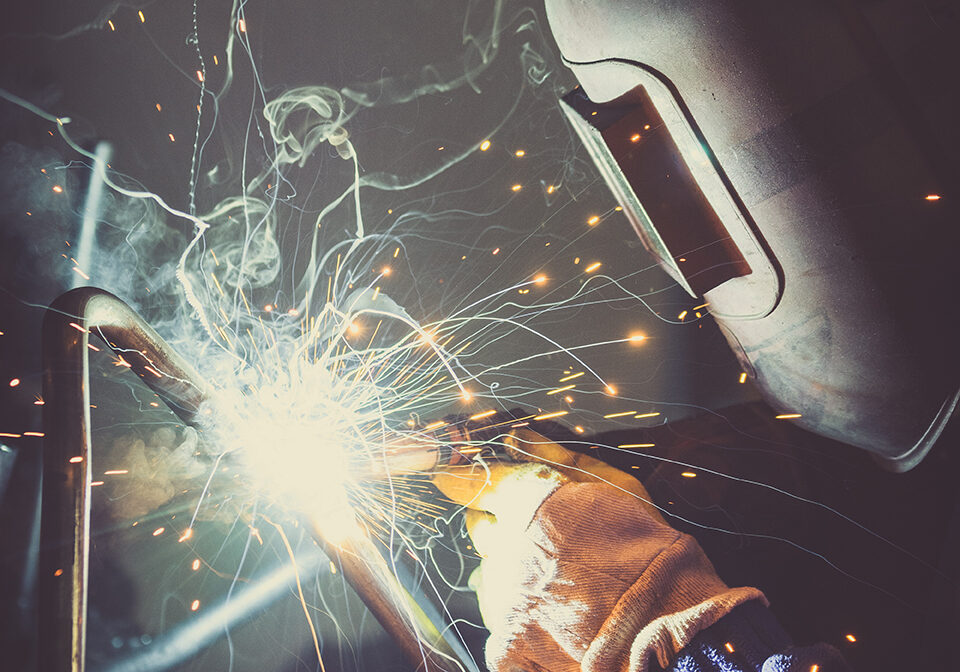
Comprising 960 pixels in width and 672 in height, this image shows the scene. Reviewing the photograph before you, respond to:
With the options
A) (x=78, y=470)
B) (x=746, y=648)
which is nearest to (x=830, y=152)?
(x=746, y=648)

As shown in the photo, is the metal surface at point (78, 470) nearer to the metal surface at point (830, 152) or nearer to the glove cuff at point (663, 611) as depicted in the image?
the glove cuff at point (663, 611)

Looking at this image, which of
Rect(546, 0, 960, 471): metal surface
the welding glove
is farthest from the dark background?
Rect(546, 0, 960, 471): metal surface

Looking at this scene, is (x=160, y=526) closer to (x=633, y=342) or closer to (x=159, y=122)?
(x=159, y=122)

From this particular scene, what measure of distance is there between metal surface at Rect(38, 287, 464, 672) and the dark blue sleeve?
57 cm

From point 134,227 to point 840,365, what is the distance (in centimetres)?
204

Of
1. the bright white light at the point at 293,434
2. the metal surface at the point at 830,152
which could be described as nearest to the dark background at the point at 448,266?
the bright white light at the point at 293,434

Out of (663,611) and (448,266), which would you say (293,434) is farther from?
(663,611)

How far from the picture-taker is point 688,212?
0.89m

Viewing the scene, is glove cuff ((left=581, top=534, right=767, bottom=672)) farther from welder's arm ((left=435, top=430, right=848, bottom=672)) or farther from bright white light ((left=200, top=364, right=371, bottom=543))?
bright white light ((left=200, top=364, right=371, bottom=543))

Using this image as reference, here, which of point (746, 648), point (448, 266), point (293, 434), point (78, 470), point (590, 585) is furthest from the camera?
point (448, 266)

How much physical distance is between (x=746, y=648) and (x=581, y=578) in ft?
1.11

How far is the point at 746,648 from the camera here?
0.89m

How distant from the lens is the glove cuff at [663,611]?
0.91 m

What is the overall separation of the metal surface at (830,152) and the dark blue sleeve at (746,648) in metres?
0.50
